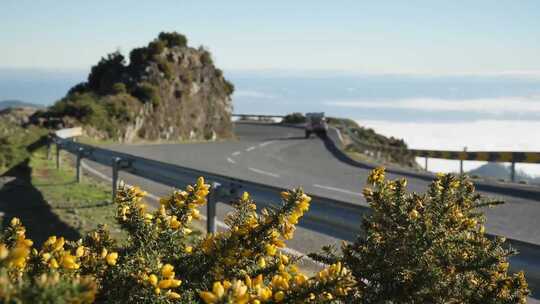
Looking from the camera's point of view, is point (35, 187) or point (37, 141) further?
point (37, 141)

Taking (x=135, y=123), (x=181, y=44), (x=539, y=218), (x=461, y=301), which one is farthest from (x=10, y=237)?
(x=181, y=44)

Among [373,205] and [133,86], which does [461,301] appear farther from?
[133,86]

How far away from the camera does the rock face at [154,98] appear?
35.6 metres

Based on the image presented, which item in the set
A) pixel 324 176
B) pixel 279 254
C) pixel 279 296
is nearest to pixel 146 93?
pixel 324 176

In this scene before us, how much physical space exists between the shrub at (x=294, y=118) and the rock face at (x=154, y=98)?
76.9ft

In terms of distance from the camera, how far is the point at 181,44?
47.5 m

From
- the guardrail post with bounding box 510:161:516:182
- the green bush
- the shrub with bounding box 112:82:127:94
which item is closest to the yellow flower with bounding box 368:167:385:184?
the guardrail post with bounding box 510:161:516:182

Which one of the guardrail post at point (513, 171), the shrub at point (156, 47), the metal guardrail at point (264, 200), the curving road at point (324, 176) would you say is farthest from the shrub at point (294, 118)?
the metal guardrail at point (264, 200)

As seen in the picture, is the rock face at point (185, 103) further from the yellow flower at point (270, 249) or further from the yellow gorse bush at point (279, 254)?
the yellow flower at point (270, 249)

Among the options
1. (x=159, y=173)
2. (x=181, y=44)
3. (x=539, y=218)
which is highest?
(x=181, y=44)

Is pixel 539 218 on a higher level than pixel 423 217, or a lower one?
lower

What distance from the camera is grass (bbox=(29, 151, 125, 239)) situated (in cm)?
933

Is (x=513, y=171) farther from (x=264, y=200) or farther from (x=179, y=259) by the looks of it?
(x=179, y=259)

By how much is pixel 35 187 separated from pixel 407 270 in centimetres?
1042
